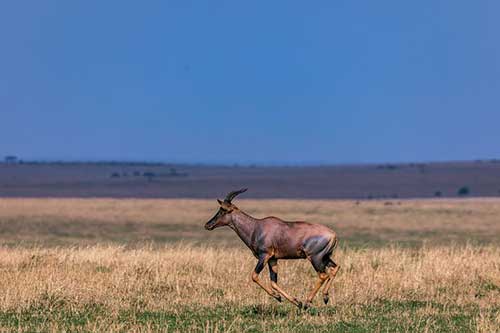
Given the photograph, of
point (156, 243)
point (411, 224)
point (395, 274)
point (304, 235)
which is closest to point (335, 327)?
point (304, 235)

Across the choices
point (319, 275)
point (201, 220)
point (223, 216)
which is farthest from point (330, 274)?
point (201, 220)

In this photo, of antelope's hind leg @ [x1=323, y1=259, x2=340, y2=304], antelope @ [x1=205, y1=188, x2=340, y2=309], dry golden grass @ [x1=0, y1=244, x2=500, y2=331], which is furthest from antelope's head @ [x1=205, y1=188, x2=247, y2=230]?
antelope's hind leg @ [x1=323, y1=259, x2=340, y2=304]

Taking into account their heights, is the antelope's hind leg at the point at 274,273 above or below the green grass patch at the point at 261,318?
above

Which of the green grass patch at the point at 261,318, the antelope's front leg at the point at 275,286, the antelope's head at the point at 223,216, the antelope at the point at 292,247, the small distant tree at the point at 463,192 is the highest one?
the small distant tree at the point at 463,192

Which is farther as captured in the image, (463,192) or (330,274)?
(463,192)

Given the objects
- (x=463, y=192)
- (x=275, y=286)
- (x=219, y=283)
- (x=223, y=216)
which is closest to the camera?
(x=275, y=286)

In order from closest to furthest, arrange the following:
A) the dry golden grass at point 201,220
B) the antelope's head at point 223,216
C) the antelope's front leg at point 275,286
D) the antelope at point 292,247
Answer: the antelope's front leg at point 275,286
the antelope at point 292,247
the antelope's head at point 223,216
the dry golden grass at point 201,220

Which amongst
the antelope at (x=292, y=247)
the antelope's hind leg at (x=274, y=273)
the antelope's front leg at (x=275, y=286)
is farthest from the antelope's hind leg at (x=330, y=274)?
the antelope's hind leg at (x=274, y=273)

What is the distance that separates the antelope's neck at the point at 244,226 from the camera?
1490 cm

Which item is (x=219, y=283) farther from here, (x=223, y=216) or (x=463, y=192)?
(x=463, y=192)

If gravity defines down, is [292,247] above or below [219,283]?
above

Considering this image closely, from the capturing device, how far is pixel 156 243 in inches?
1227

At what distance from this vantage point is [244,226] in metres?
14.9

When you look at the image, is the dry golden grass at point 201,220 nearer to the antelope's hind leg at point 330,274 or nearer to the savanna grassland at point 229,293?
the savanna grassland at point 229,293
